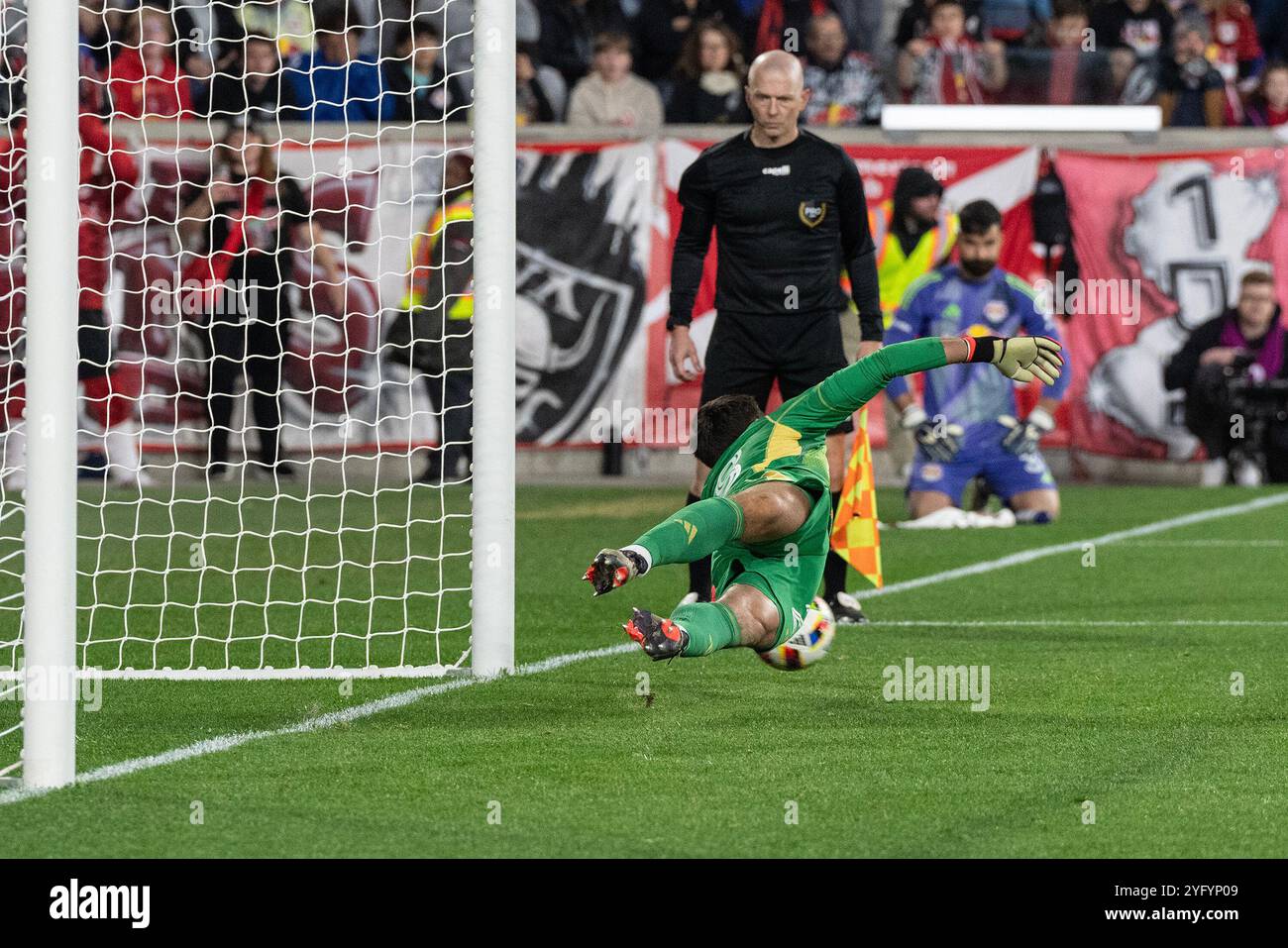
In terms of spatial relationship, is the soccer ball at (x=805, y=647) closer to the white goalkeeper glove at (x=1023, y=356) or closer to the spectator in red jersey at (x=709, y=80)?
the white goalkeeper glove at (x=1023, y=356)

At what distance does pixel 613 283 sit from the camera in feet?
55.3

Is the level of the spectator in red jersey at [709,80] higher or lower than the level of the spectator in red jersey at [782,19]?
lower

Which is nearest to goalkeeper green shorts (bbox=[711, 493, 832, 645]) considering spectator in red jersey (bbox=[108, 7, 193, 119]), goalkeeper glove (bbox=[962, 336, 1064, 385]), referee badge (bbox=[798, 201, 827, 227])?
goalkeeper glove (bbox=[962, 336, 1064, 385])

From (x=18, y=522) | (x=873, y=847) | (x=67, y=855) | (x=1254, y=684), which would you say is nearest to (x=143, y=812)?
(x=67, y=855)

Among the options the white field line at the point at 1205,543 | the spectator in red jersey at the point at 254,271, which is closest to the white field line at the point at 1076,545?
the white field line at the point at 1205,543

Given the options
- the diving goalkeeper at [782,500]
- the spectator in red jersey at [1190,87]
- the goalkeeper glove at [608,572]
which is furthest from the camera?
the spectator in red jersey at [1190,87]

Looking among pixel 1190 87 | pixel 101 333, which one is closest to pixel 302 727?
pixel 101 333

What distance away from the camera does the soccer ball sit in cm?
619

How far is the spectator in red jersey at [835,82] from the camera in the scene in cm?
1747

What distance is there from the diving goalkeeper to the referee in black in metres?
1.71

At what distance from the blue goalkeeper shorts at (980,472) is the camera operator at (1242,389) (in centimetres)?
374

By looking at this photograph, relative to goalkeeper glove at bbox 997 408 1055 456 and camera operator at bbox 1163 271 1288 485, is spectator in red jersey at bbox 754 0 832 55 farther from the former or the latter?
goalkeeper glove at bbox 997 408 1055 456

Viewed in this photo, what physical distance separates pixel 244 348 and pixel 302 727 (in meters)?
7.38
